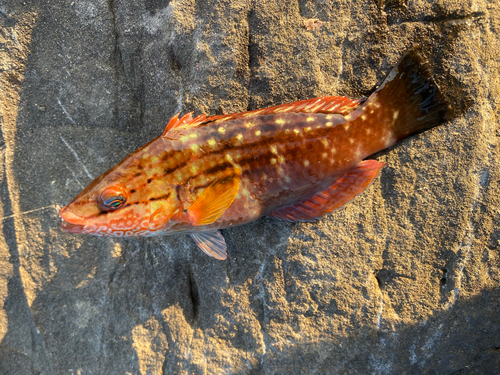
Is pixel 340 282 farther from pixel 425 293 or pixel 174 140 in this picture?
pixel 174 140

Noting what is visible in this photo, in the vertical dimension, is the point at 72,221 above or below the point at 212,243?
above

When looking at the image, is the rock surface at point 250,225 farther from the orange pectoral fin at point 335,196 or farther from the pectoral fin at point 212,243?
the pectoral fin at point 212,243

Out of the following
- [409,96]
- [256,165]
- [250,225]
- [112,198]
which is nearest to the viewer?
[112,198]

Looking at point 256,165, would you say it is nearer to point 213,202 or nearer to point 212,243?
point 213,202

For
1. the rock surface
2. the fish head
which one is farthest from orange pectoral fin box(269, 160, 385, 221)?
the fish head

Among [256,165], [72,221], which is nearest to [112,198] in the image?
[72,221]

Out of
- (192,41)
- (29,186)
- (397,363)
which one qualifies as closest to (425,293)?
(397,363)

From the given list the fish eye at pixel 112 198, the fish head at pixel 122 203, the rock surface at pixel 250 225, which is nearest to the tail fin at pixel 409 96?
the rock surface at pixel 250 225
